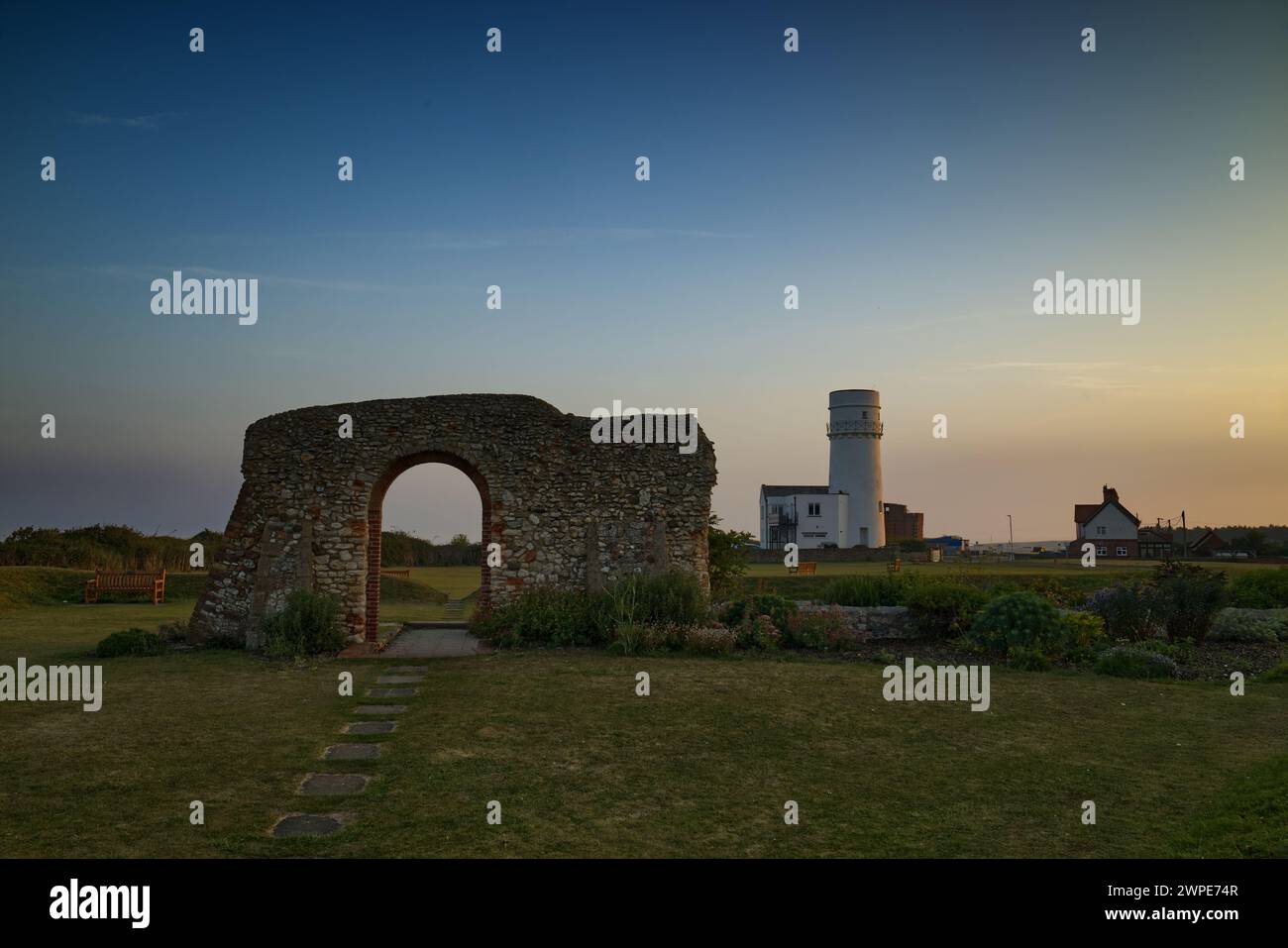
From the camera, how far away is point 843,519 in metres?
59.2

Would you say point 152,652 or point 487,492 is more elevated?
point 487,492

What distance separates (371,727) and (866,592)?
11738mm

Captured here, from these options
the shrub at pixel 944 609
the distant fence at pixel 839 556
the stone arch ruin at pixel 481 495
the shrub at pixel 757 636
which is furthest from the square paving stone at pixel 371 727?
the distant fence at pixel 839 556

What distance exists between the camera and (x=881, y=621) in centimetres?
1775

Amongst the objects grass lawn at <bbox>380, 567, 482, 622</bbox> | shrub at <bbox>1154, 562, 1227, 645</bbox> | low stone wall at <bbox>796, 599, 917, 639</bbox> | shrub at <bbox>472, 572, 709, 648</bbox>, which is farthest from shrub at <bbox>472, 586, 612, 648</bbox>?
A: shrub at <bbox>1154, 562, 1227, 645</bbox>

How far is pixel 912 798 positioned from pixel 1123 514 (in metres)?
61.5

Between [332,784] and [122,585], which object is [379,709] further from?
[122,585]

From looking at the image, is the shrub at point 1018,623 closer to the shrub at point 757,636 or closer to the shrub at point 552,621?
the shrub at point 757,636

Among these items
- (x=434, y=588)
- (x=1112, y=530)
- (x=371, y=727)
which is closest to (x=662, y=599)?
(x=371, y=727)

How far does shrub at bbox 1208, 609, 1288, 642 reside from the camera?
1727 cm
